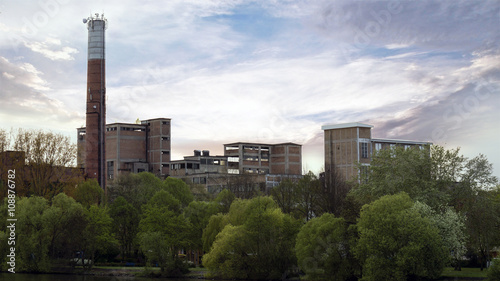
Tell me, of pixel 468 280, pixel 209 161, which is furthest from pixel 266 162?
pixel 468 280

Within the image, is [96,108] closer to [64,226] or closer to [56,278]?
[64,226]

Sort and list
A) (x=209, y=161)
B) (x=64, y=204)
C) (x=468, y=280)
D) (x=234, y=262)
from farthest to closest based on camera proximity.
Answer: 1. (x=209, y=161)
2. (x=64, y=204)
3. (x=234, y=262)
4. (x=468, y=280)

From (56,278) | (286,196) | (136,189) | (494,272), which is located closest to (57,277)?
(56,278)

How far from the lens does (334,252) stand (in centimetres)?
5128

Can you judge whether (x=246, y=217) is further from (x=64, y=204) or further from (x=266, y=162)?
(x=266, y=162)

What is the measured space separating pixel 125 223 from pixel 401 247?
39883mm

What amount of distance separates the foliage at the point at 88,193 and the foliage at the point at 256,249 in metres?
41.3

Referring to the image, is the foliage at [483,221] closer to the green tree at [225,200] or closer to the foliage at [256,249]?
the foliage at [256,249]

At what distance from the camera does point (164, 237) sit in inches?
2579

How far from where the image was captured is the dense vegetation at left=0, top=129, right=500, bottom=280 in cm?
4831

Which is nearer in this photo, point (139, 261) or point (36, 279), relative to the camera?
point (36, 279)

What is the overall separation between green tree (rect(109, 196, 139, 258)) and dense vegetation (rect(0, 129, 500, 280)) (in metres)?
0.13

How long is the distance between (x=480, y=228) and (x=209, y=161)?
9280 centimetres

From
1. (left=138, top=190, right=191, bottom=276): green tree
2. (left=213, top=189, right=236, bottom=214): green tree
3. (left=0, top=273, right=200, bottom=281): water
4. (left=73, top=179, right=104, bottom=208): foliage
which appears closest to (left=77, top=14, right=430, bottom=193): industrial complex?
(left=73, top=179, right=104, bottom=208): foliage
